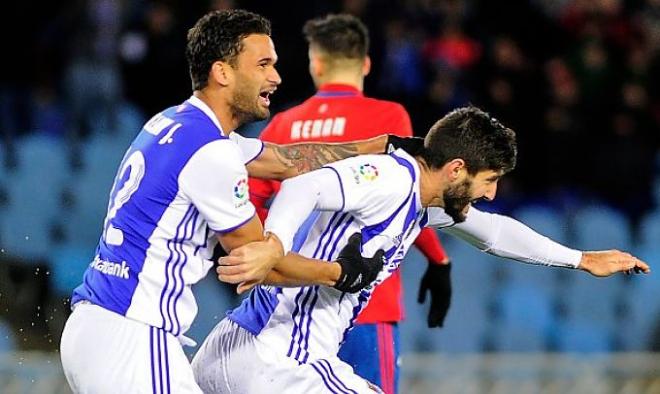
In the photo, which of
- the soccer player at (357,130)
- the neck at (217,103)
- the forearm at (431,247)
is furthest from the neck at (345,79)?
the neck at (217,103)

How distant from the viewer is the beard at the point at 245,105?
4371 millimetres

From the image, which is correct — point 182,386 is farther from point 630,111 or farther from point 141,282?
point 630,111

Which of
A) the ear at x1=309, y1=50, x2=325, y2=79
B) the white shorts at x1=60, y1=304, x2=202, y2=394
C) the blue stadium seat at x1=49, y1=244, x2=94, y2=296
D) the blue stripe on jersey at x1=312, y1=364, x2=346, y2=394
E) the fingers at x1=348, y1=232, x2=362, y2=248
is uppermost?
the ear at x1=309, y1=50, x2=325, y2=79

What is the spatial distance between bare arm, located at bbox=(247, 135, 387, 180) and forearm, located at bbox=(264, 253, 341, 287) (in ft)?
2.64

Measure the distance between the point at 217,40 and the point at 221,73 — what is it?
11 cm

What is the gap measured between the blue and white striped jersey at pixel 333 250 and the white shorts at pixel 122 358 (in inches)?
18.8

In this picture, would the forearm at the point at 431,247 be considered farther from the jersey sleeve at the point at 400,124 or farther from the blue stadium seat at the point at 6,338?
the blue stadium seat at the point at 6,338

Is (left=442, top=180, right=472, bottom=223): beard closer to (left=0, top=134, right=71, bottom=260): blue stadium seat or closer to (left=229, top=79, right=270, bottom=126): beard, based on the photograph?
(left=229, top=79, right=270, bottom=126): beard

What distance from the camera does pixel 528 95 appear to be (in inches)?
416

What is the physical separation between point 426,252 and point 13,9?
5.20m

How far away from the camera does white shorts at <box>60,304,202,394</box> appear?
4078 mm

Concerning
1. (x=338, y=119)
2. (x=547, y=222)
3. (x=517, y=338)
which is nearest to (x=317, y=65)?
(x=338, y=119)

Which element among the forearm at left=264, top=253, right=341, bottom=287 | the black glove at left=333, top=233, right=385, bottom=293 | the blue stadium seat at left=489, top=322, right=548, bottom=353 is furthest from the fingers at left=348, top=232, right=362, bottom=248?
the blue stadium seat at left=489, top=322, right=548, bottom=353

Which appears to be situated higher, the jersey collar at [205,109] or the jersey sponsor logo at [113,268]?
the jersey collar at [205,109]
